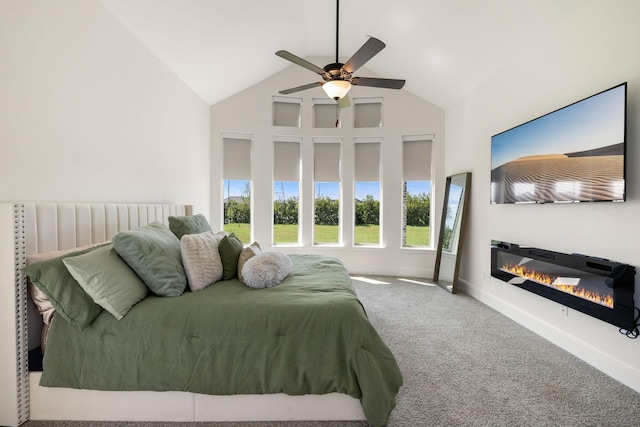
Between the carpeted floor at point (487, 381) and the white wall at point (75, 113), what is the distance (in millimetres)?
1499

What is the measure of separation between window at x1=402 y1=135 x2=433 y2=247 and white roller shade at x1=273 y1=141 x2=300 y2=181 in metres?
1.91

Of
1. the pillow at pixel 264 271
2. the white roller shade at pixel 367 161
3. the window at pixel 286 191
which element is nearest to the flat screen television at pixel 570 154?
the white roller shade at pixel 367 161

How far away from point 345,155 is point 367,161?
1.38ft

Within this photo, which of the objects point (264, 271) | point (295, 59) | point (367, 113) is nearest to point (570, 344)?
point (264, 271)

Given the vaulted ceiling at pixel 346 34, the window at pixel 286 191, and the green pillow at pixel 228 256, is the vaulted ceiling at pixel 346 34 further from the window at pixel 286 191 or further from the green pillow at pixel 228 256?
the green pillow at pixel 228 256

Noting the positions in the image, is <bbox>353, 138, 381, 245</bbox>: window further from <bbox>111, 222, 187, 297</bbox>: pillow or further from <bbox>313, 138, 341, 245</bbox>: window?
<bbox>111, 222, 187, 297</bbox>: pillow

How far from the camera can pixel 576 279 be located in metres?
2.44

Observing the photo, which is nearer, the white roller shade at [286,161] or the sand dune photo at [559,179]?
the sand dune photo at [559,179]

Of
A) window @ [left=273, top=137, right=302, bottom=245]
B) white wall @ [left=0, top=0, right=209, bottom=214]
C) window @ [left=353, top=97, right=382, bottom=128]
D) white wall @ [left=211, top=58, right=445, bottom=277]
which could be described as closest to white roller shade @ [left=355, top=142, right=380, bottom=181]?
white wall @ [left=211, top=58, right=445, bottom=277]

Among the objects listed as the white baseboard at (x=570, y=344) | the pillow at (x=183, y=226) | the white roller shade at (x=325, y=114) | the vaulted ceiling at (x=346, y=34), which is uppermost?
the vaulted ceiling at (x=346, y=34)

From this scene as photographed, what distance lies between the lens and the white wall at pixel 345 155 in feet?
16.6

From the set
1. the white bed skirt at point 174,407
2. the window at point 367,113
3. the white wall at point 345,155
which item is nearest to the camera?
the white bed skirt at point 174,407

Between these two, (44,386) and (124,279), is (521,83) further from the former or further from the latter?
(44,386)

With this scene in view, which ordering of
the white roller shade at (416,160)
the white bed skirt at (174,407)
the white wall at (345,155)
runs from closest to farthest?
the white bed skirt at (174,407) → the white wall at (345,155) → the white roller shade at (416,160)
